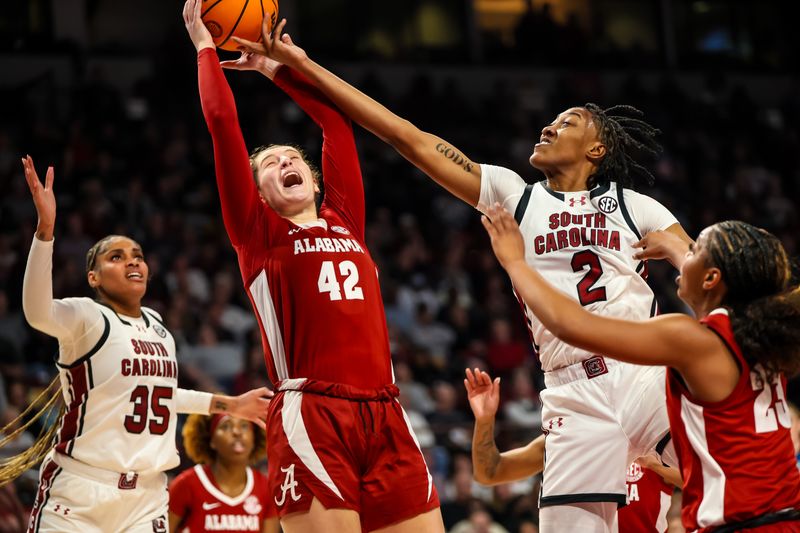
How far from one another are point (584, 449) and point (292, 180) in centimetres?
157

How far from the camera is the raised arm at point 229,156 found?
3.94 metres

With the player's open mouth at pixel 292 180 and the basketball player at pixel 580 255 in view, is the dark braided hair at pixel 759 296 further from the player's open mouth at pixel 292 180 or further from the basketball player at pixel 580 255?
the player's open mouth at pixel 292 180

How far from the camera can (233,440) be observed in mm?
6316

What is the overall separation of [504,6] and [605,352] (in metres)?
14.7

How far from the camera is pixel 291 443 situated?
3.71 metres

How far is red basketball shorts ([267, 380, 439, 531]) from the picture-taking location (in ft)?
11.9

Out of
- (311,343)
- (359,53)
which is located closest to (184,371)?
(311,343)

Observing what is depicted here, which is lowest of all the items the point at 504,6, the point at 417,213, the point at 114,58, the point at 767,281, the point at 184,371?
the point at 767,281

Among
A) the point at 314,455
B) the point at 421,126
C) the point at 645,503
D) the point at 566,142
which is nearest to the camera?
the point at 314,455

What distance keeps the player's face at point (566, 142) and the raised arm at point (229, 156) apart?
123 centimetres

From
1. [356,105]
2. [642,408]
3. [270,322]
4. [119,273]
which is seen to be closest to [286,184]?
[356,105]

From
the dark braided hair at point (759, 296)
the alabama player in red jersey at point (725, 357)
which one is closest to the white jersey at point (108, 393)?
the alabama player in red jersey at point (725, 357)

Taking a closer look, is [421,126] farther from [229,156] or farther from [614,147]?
[229,156]

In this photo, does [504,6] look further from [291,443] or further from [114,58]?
[291,443]
